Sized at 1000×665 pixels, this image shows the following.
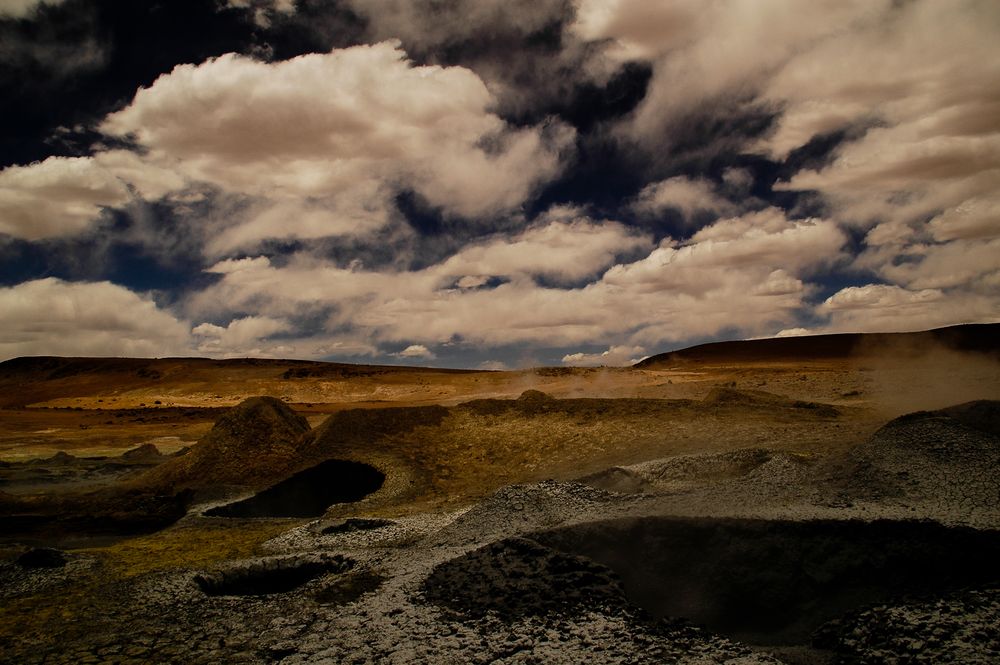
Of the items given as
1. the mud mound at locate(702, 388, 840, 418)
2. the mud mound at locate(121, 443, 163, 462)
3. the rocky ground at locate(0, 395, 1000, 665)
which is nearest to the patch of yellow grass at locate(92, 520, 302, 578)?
the rocky ground at locate(0, 395, 1000, 665)

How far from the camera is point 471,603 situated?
618 centimetres

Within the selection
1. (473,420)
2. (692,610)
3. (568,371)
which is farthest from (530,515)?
(568,371)

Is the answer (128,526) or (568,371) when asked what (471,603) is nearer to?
(128,526)

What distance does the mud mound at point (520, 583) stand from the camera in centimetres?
598

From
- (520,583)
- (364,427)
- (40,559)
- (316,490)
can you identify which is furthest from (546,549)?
(364,427)

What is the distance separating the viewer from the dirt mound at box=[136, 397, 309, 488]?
50.7 feet

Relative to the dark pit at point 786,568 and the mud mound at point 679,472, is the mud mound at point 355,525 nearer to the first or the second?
the mud mound at point 679,472

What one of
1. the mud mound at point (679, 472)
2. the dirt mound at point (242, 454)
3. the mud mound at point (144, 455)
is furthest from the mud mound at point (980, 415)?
the mud mound at point (144, 455)

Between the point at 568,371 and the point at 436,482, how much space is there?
60377 millimetres

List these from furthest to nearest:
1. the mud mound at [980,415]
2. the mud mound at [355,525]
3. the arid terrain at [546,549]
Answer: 1. the mud mound at [355,525]
2. the mud mound at [980,415]
3. the arid terrain at [546,549]

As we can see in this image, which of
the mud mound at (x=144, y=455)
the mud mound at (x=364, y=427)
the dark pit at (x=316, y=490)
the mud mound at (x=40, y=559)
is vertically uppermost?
the mud mound at (x=364, y=427)

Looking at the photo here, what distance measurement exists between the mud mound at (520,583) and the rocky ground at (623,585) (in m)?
0.02

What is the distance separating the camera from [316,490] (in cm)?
1532

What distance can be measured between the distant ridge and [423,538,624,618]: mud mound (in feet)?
216
